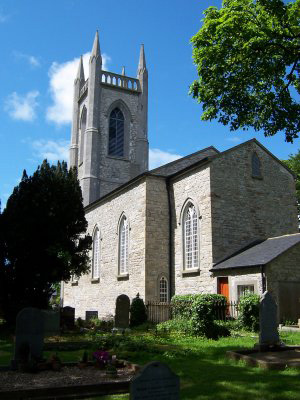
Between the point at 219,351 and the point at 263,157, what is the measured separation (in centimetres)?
1545

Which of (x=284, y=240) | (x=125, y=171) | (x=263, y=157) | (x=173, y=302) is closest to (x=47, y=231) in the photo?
(x=173, y=302)

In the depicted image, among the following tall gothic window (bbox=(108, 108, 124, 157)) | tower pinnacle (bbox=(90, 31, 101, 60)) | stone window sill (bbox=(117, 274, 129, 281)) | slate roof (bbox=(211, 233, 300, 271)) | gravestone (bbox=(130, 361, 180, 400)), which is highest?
tower pinnacle (bbox=(90, 31, 101, 60))

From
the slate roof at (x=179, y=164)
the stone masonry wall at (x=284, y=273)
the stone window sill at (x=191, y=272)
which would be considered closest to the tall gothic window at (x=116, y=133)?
the slate roof at (x=179, y=164)

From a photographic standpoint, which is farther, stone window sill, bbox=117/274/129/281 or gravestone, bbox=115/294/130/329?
stone window sill, bbox=117/274/129/281

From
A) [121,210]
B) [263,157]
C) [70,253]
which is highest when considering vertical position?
[263,157]

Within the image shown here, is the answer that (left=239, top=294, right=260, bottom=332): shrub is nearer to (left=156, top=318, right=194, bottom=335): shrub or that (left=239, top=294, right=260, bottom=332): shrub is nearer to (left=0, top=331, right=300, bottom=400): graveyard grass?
(left=0, top=331, right=300, bottom=400): graveyard grass

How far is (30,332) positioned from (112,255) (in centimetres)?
1911

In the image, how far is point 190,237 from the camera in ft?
76.7

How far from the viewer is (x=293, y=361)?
965cm

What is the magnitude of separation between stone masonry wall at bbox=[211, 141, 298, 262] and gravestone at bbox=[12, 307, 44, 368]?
12.3 meters

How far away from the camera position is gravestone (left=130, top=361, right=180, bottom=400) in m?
4.85

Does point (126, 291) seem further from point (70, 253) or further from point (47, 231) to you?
point (47, 231)

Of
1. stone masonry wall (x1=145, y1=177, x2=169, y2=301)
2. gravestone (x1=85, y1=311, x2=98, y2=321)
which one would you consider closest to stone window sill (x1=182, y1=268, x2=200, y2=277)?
stone masonry wall (x1=145, y1=177, x2=169, y2=301)

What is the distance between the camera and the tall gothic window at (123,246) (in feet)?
91.0
